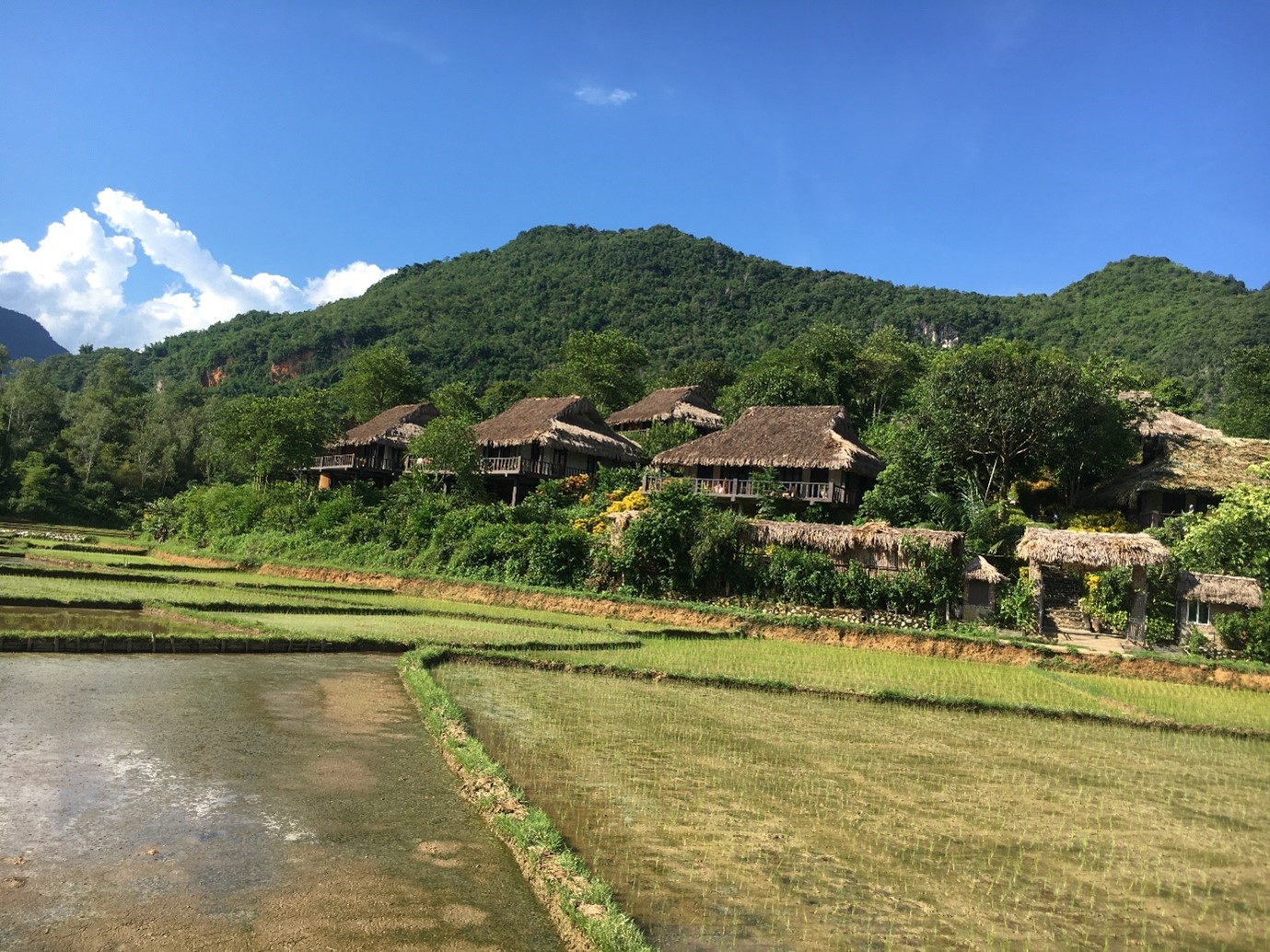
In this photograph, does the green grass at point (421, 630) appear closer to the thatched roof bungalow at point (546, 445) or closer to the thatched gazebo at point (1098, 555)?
the thatched gazebo at point (1098, 555)

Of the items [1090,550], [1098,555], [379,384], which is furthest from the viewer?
[379,384]

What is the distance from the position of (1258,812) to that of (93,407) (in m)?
79.8

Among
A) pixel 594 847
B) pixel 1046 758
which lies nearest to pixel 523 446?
pixel 1046 758

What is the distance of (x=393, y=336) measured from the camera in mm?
87438

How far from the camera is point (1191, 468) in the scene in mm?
30594

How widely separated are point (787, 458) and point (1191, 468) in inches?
601

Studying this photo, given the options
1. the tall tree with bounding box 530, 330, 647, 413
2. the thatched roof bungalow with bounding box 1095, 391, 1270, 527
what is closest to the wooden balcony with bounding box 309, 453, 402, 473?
the tall tree with bounding box 530, 330, 647, 413

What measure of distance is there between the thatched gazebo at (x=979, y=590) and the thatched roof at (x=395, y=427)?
Result: 28778mm

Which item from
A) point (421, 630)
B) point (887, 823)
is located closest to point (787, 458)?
point (421, 630)

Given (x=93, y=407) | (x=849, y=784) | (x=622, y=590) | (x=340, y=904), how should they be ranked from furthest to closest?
(x=93, y=407) < (x=622, y=590) < (x=849, y=784) < (x=340, y=904)

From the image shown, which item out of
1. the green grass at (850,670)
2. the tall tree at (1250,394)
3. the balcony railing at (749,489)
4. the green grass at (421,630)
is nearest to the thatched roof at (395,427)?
the balcony railing at (749,489)

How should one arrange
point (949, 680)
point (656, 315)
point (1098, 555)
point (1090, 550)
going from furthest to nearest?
point (656, 315) → point (1090, 550) → point (1098, 555) → point (949, 680)

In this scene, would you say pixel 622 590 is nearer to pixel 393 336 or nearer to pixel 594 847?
Answer: pixel 594 847

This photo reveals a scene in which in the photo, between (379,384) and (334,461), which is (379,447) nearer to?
(334,461)
